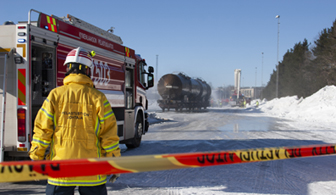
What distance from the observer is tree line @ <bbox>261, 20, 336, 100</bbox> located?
31.8m

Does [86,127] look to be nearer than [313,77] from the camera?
Yes

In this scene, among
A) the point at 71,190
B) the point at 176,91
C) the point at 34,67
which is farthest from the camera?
the point at 176,91

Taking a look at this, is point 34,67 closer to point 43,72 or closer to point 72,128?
point 43,72

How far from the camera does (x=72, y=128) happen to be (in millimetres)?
2650

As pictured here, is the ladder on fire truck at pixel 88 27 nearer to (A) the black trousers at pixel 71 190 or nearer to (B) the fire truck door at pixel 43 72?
(B) the fire truck door at pixel 43 72

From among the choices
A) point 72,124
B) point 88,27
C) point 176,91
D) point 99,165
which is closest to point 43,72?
point 88,27

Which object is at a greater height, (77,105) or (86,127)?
(77,105)

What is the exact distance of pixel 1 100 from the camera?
→ 5.10m

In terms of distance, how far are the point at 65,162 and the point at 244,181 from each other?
4288mm

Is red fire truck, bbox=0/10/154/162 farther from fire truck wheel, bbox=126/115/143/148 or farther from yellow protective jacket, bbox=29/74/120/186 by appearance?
yellow protective jacket, bbox=29/74/120/186

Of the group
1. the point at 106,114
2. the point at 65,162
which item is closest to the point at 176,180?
the point at 106,114

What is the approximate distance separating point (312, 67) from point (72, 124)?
4310cm

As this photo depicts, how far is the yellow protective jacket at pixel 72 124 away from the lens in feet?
8.61

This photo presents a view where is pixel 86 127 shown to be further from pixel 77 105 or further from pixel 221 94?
pixel 221 94
